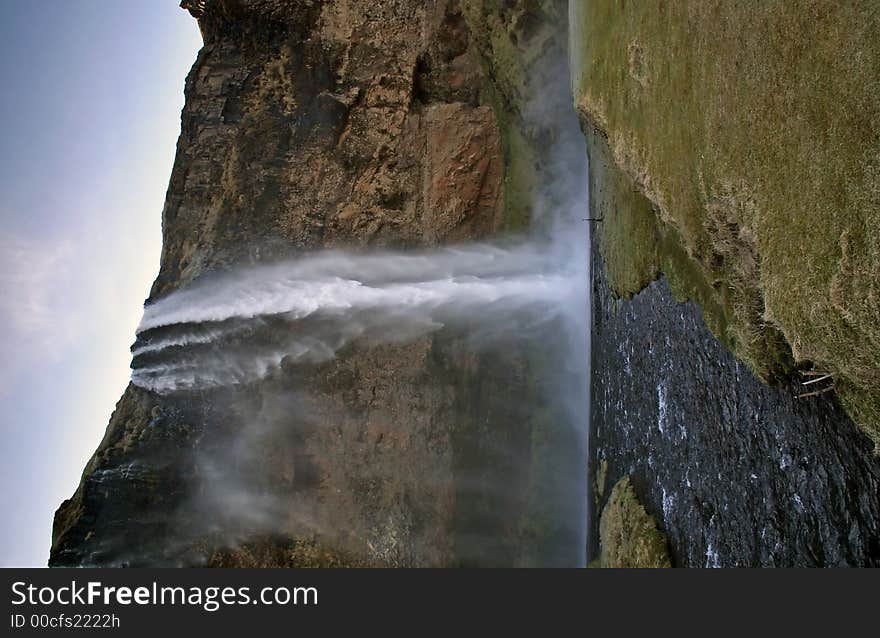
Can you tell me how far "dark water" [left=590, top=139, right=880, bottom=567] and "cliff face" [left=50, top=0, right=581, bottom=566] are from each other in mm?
4043

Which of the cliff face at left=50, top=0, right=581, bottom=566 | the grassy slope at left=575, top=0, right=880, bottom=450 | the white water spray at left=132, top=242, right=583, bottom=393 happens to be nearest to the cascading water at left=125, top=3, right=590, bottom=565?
the white water spray at left=132, top=242, right=583, bottom=393

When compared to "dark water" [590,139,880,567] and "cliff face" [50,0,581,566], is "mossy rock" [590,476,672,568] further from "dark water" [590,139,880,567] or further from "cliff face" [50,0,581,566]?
"cliff face" [50,0,581,566]

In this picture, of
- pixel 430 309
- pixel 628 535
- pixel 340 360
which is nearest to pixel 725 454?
pixel 628 535

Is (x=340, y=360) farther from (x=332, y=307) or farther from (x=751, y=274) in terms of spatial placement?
(x=751, y=274)

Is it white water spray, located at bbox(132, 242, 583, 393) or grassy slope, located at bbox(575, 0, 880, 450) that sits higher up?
white water spray, located at bbox(132, 242, 583, 393)

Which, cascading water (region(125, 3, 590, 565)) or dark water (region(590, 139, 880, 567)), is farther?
cascading water (region(125, 3, 590, 565))

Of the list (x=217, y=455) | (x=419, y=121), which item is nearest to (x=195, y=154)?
(x=419, y=121)

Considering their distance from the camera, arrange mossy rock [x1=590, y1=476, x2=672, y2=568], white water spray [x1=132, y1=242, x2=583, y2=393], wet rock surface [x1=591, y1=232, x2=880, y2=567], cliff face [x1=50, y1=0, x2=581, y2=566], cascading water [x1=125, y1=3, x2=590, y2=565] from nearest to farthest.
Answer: wet rock surface [x1=591, y1=232, x2=880, y2=567] < mossy rock [x1=590, y1=476, x2=672, y2=568] < cliff face [x1=50, y1=0, x2=581, y2=566] < cascading water [x1=125, y1=3, x2=590, y2=565] < white water spray [x1=132, y1=242, x2=583, y2=393]

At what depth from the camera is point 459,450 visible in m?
16.3

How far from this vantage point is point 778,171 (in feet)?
18.1

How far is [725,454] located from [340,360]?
998cm

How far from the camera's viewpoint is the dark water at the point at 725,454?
19.1 feet

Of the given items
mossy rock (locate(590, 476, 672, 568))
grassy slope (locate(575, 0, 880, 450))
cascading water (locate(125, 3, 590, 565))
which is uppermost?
cascading water (locate(125, 3, 590, 565))

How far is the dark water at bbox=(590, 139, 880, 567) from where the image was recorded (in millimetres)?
5824
